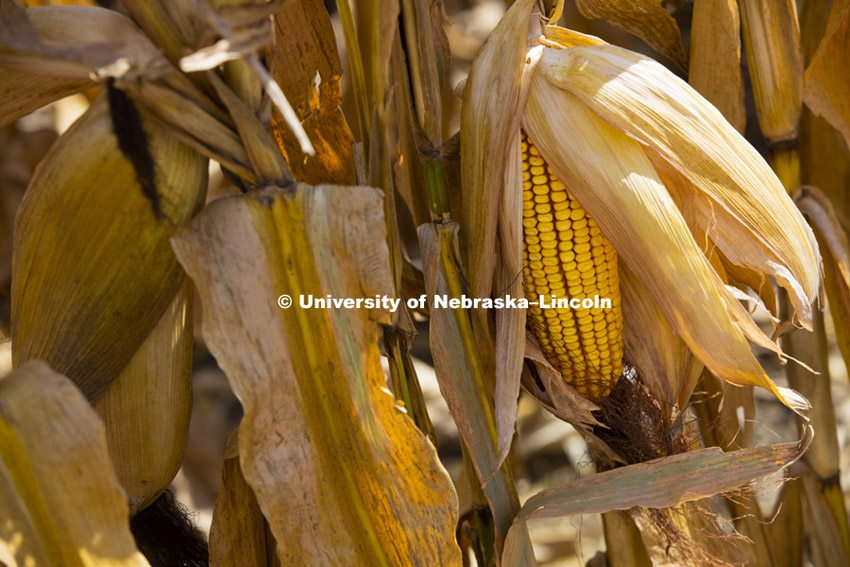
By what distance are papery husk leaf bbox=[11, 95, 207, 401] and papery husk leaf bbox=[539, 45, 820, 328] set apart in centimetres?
27

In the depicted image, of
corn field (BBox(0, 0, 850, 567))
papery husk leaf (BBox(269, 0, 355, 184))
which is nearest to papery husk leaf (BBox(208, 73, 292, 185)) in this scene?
corn field (BBox(0, 0, 850, 567))

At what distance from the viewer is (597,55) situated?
0.49 meters

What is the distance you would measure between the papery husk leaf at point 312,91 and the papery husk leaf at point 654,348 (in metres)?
0.25

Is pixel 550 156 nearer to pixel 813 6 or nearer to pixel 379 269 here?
pixel 379 269

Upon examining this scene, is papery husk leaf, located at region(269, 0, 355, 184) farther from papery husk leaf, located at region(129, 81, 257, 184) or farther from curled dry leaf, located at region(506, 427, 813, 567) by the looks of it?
curled dry leaf, located at region(506, 427, 813, 567)

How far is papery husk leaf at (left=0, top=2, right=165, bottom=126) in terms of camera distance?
0.36 metres

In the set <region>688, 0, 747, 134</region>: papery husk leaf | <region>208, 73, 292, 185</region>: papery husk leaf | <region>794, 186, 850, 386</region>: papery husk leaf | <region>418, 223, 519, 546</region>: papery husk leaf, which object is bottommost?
<region>794, 186, 850, 386</region>: papery husk leaf

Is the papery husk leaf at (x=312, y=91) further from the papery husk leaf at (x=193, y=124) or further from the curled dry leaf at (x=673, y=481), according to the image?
the curled dry leaf at (x=673, y=481)

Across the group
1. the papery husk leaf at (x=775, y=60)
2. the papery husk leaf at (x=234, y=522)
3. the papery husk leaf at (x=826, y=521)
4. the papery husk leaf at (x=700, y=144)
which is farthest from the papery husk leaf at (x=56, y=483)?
the papery husk leaf at (x=826, y=521)

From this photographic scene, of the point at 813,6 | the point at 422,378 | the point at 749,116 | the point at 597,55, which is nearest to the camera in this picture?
the point at 597,55

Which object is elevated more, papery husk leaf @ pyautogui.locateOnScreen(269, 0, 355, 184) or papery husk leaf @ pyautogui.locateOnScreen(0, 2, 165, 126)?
papery husk leaf @ pyautogui.locateOnScreen(0, 2, 165, 126)

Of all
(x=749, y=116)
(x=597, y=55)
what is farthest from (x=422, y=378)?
(x=749, y=116)

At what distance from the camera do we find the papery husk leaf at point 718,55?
0.64m

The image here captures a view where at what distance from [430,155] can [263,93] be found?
15 centimetres
